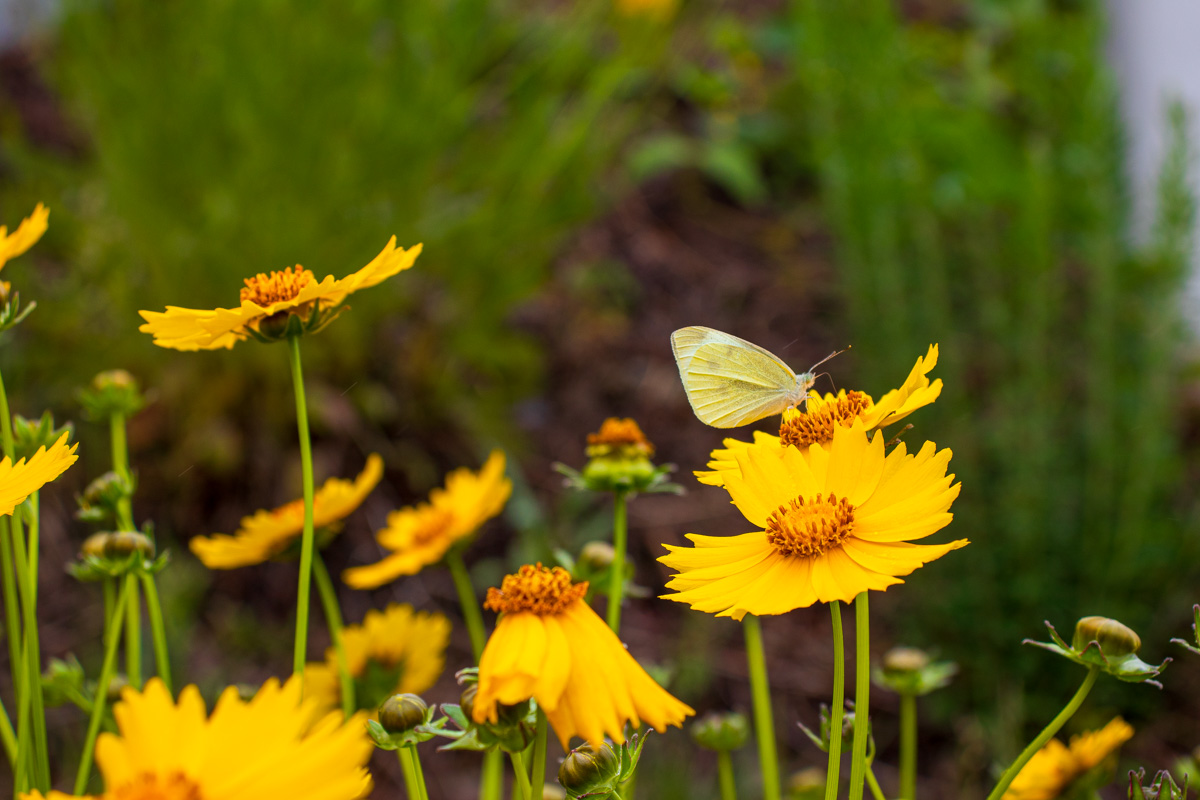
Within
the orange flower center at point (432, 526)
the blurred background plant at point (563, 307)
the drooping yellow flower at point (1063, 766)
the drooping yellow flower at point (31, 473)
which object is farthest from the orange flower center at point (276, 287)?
the blurred background plant at point (563, 307)

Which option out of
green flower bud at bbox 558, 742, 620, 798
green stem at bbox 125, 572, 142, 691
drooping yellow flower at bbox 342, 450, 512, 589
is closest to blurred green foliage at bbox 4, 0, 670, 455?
drooping yellow flower at bbox 342, 450, 512, 589

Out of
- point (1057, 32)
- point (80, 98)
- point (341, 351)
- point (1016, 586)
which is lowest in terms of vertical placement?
point (1016, 586)

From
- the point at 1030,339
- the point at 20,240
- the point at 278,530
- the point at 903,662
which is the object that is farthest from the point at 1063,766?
the point at 1030,339

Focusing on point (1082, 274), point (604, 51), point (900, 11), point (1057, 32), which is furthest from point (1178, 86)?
point (604, 51)

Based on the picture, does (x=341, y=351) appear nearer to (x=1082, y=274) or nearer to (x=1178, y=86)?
(x=1082, y=274)

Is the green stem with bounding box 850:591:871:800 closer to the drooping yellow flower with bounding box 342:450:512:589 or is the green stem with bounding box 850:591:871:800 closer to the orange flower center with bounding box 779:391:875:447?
the orange flower center with bounding box 779:391:875:447
